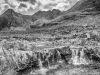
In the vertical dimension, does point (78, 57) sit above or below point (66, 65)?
above

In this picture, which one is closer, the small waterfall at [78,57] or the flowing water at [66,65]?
the flowing water at [66,65]

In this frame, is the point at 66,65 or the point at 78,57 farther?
the point at 78,57

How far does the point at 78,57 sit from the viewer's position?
2480 cm

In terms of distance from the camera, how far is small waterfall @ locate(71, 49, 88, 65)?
2386cm

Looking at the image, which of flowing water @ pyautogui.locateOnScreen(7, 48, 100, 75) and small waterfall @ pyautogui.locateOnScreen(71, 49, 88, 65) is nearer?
flowing water @ pyautogui.locateOnScreen(7, 48, 100, 75)

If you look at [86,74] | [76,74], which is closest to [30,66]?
[76,74]

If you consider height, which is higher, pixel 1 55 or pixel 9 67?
pixel 1 55

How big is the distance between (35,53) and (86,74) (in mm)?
10109

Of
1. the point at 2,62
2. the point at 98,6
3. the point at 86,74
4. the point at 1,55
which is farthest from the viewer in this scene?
the point at 98,6

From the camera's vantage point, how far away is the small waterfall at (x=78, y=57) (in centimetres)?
2386

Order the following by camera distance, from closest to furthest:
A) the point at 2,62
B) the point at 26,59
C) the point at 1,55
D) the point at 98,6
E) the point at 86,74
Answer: the point at 86,74 → the point at 26,59 → the point at 2,62 → the point at 1,55 → the point at 98,6

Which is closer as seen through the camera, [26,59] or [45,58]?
[26,59]

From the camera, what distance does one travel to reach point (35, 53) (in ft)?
74.6

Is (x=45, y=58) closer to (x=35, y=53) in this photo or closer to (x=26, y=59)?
(x=35, y=53)
